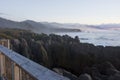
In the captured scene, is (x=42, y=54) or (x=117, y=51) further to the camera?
(x=117, y=51)

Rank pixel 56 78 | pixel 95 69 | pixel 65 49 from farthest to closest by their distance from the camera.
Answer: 1. pixel 65 49
2. pixel 95 69
3. pixel 56 78

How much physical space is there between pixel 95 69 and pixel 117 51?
26.5 feet

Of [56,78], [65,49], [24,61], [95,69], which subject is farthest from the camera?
[65,49]

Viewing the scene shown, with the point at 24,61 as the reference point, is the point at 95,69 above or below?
below

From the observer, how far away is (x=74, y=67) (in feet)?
70.0

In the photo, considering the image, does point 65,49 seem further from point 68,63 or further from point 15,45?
point 15,45

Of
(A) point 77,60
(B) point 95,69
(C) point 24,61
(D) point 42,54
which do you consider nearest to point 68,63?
(A) point 77,60

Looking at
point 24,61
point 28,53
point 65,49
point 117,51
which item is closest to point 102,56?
point 117,51

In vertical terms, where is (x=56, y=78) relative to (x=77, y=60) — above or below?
above

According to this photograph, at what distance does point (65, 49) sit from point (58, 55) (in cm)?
104

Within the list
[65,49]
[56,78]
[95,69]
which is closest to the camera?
[56,78]

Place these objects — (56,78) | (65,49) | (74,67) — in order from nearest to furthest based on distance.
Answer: (56,78)
(74,67)
(65,49)

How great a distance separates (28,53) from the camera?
2281cm

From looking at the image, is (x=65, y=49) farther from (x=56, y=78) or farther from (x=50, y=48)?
(x=56, y=78)
